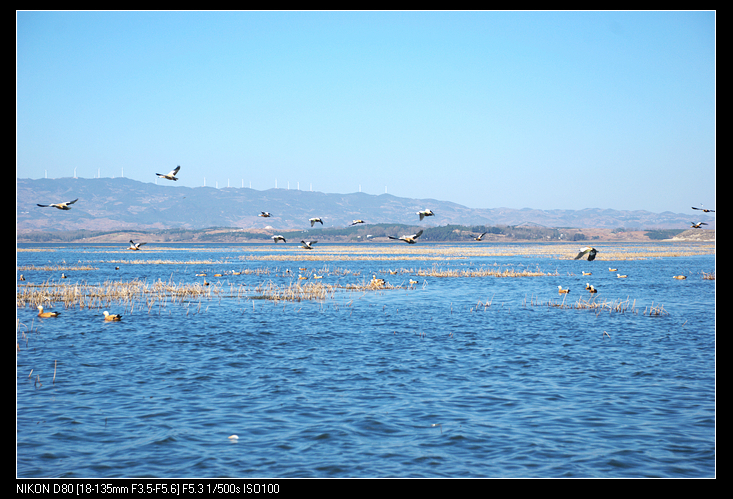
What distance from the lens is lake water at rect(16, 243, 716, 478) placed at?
12406 mm

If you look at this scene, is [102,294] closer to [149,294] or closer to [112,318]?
[149,294]

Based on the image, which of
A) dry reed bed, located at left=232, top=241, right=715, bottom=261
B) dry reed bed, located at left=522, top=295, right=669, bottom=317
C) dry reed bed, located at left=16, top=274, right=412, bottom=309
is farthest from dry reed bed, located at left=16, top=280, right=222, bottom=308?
dry reed bed, located at left=232, top=241, right=715, bottom=261

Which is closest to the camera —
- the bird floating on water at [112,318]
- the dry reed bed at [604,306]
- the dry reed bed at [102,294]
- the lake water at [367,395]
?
the lake water at [367,395]

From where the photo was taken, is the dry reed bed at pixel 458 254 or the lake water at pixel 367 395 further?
the dry reed bed at pixel 458 254

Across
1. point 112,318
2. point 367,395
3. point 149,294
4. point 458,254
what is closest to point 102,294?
point 149,294

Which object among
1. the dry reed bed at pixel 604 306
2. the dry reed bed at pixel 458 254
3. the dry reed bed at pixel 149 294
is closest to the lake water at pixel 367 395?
the dry reed bed at pixel 604 306

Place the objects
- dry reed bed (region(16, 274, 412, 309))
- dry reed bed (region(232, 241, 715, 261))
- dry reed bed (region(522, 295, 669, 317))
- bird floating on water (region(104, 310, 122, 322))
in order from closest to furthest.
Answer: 1. bird floating on water (region(104, 310, 122, 322))
2. dry reed bed (region(522, 295, 669, 317))
3. dry reed bed (region(16, 274, 412, 309))
4. dry reed bed (region(232, 241, 715, 261))

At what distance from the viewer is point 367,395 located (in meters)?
16.9

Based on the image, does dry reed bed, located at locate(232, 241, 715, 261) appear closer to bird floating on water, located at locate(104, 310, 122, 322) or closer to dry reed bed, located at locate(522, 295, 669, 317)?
dry reed bed, located at locate(522, 295, 669, 317)

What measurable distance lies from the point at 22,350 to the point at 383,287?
30279mm

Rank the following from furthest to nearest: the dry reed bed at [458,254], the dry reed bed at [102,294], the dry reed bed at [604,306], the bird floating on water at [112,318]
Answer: the dry reed bed at [458,254] < the dry reed bed at [102,294] < the dry reed bed at [604,306] < the bird floating on water at [112,318]

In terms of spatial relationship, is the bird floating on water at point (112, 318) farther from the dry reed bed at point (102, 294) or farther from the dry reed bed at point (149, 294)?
the dry reed bed at point (102, 294)

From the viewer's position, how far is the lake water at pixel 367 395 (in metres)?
12.4
